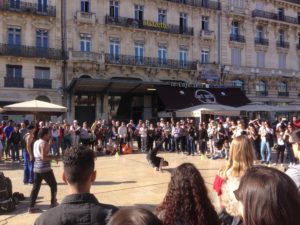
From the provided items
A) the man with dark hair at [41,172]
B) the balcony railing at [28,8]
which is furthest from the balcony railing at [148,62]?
the man with dark hair at [41,172]

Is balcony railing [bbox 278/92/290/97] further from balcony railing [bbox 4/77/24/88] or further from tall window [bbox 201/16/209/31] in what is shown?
balcony railing [bbox 4/77/24/88]

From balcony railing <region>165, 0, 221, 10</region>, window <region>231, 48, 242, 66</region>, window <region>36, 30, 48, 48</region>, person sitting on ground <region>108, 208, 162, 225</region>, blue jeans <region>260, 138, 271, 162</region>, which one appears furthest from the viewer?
window <region>231, 48, 242, 66</region>

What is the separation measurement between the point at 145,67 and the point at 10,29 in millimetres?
10435

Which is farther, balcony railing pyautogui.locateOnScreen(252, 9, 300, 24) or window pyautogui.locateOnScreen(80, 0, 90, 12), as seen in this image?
balcony railing pyautogui.locateOnScreen(252, 9, 300, 24)

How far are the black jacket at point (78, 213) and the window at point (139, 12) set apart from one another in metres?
28.6

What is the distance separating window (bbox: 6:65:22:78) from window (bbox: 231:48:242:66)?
63.7 feet

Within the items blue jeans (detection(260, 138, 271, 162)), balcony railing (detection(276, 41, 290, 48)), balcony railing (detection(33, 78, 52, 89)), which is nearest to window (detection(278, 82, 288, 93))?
balcony railing (detection(276, 41, 290, 48))

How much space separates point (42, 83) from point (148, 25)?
10059 millimetres

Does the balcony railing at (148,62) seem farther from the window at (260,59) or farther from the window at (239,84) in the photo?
the window at (260,59)

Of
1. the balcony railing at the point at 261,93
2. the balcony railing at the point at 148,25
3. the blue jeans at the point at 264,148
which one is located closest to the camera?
the blue jeans at the point at 264,148

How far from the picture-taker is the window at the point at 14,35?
2515 centimetres

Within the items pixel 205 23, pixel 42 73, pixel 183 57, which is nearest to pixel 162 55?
pixel 183 57

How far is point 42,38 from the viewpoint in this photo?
2639cm

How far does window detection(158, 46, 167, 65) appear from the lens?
30492 millimetres
